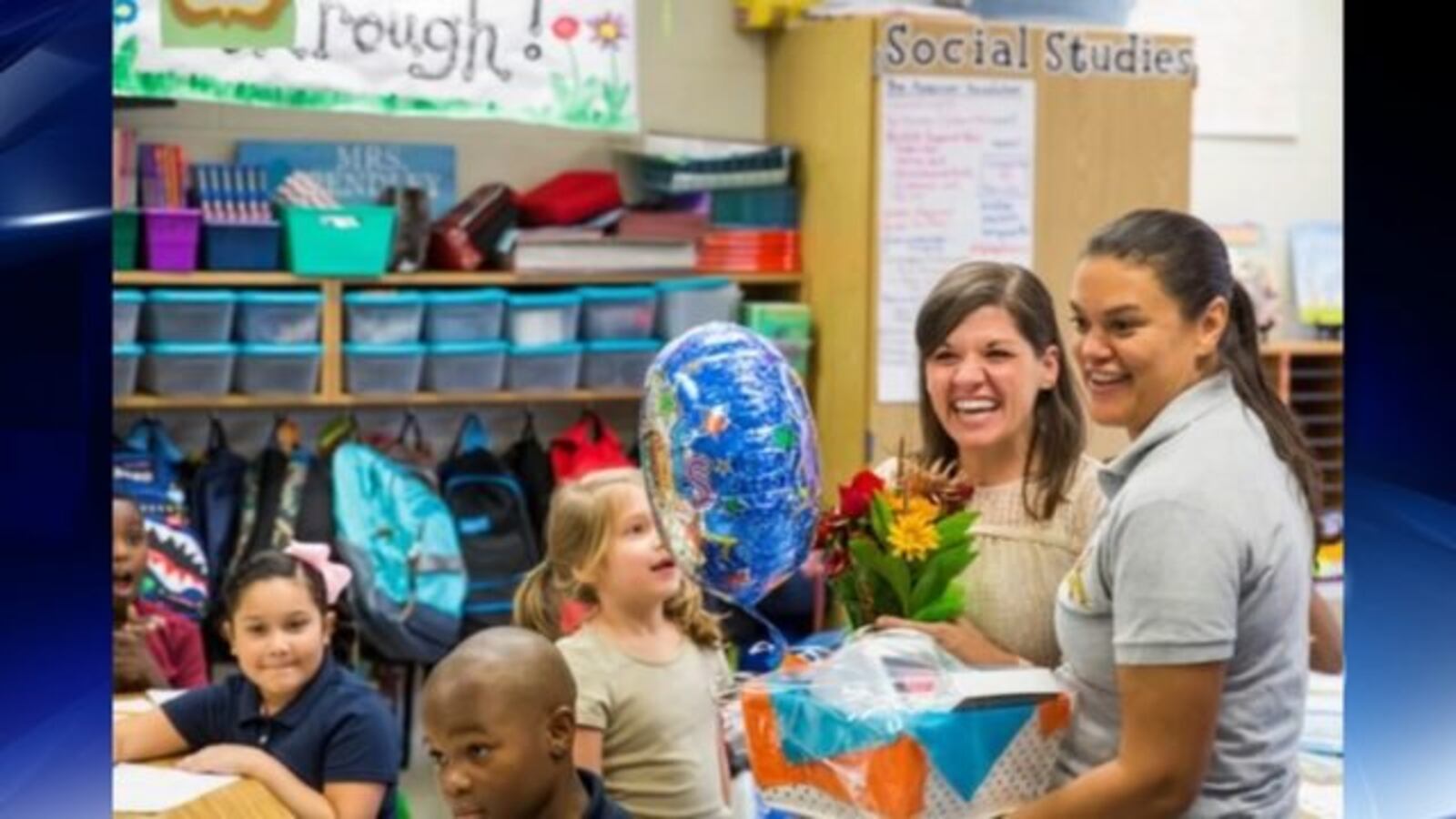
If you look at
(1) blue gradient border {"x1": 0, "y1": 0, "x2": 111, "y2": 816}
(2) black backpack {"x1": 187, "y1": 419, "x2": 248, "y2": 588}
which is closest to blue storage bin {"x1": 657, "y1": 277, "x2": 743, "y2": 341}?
(2) black backpack {"x1": 187, "y1": 419, "x2": 248, "y2": 588}

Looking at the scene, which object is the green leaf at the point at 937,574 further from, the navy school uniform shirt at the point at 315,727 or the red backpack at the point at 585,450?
the red backpack at the point at 585,450

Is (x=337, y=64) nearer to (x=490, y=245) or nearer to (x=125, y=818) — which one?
(x=490, y=245)

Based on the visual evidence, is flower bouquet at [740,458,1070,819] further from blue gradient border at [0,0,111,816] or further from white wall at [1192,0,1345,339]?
white wall at [1192,0,1345,339]

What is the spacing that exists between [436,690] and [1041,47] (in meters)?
3.14

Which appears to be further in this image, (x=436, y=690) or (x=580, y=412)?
(x=580, y=412)

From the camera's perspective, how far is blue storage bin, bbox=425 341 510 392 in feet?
18.3

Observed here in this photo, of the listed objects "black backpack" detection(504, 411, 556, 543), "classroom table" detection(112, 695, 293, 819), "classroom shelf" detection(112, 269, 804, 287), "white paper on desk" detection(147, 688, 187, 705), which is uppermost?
"classroom shelf" detection(112, 269, 804, 287)

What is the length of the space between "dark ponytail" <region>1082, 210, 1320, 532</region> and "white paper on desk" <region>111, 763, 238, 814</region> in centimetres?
130

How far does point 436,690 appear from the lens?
9.06 ft

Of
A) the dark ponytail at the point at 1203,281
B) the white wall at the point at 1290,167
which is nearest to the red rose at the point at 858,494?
the dark ponytail at the point at 1203,281

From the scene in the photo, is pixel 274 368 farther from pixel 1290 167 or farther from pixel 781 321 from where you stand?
pixel 1290 167

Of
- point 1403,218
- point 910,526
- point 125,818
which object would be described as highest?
point 1403,218

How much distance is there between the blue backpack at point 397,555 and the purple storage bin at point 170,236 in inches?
22.6

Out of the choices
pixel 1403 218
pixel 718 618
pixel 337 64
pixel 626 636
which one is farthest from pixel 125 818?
pixel 337 64
